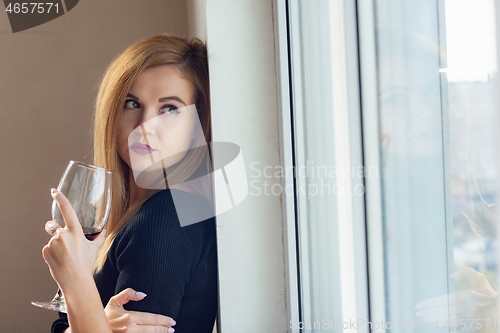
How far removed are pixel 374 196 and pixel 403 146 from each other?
0.30 ft

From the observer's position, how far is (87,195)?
2.70 feet

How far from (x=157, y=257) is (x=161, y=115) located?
1.19 feet

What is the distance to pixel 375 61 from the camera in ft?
1.42

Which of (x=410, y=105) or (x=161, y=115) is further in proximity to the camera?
(x=161, y=115)

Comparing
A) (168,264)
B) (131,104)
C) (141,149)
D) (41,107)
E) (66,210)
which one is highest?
(41,107)

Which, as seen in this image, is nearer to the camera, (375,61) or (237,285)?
(375,61)

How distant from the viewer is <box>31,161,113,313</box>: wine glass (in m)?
0.81

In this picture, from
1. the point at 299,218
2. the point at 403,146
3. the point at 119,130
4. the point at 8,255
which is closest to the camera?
the point at 403,146

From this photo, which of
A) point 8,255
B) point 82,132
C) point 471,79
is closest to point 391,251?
point 471,79

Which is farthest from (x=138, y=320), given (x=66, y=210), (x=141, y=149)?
(x=141, y=149)

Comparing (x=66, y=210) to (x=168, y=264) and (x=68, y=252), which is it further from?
(x=168, y=264)

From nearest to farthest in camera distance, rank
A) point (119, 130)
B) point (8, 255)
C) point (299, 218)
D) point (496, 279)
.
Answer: point (496, 279), point (299, 218), point (119, 130), point (8, 255)

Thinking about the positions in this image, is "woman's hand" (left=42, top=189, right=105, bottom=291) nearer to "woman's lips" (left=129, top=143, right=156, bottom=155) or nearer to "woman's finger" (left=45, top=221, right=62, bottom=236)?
"woman's finger" (left=45, top=221, right=62, bottom=236)

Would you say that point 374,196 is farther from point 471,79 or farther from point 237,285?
point 237,285
